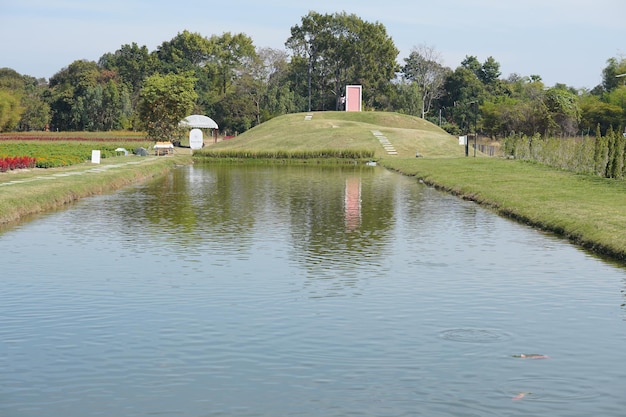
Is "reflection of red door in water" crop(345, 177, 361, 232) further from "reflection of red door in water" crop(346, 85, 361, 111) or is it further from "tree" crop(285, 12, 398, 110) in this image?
"tree" crop(285, 12, 398, 110)

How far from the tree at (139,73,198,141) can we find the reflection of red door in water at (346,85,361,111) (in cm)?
3853

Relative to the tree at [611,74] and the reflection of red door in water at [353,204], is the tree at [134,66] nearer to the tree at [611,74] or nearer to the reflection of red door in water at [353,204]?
the tree at [611,74]

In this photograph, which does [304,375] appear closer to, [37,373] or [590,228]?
[37,373]

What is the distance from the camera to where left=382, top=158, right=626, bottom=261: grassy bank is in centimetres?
2758

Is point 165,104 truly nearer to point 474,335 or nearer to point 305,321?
point 305,321

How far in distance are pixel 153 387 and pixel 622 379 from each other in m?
6.85

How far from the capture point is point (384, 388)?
1234 cm

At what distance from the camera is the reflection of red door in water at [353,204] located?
33219 mm

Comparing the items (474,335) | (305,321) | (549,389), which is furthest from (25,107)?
(549,389)

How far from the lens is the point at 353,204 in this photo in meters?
41.2

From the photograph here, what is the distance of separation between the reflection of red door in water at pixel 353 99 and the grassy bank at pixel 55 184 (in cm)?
7887

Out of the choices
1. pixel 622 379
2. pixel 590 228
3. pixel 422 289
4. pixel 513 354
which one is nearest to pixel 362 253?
pixel 422 289

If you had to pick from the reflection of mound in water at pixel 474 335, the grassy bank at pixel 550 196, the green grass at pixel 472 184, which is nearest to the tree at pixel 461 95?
the green grass at pixel 472 184

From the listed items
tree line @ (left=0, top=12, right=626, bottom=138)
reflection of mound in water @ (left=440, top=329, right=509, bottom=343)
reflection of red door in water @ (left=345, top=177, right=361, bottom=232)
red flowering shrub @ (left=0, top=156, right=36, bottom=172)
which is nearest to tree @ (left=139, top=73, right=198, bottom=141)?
tree line @ (left=0, top=12, right=626, bottom=138)
